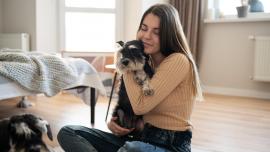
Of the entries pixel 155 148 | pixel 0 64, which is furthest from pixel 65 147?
pixel 0 64

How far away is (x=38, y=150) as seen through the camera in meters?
1.33

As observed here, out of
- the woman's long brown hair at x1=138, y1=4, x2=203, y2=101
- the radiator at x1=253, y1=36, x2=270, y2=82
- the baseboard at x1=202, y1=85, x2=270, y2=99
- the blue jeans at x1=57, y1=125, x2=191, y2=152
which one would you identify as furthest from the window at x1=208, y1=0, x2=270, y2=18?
the blue jeans at x1=57, y1=125, x2=191, y2=152

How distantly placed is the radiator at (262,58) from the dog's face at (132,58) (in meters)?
2.86

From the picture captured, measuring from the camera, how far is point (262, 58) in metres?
3.88

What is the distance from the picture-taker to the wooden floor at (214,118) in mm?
2291

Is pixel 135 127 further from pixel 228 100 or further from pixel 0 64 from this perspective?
pixel 228 100

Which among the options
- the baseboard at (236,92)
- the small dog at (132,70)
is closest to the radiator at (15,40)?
the baseboard at (236,92)

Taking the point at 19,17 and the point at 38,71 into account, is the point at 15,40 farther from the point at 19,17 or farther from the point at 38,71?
the point at 38,71

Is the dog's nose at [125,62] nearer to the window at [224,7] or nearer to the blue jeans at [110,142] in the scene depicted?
the blue jeans at [110,142]

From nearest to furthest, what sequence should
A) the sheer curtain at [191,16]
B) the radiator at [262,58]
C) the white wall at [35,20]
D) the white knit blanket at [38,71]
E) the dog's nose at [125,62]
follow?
1. the dog's nose at [125,62]
2. the white knit blanket at [38,71]
3. the radiator at [262,58]
4. the white wall at [35,20]
5. the sheer curtain at [191,16]

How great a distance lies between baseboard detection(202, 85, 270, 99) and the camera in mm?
4017

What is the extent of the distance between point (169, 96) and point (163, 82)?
8cm

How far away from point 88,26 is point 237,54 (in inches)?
77.8

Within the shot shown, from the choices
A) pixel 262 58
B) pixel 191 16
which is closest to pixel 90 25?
pixel 191 16
